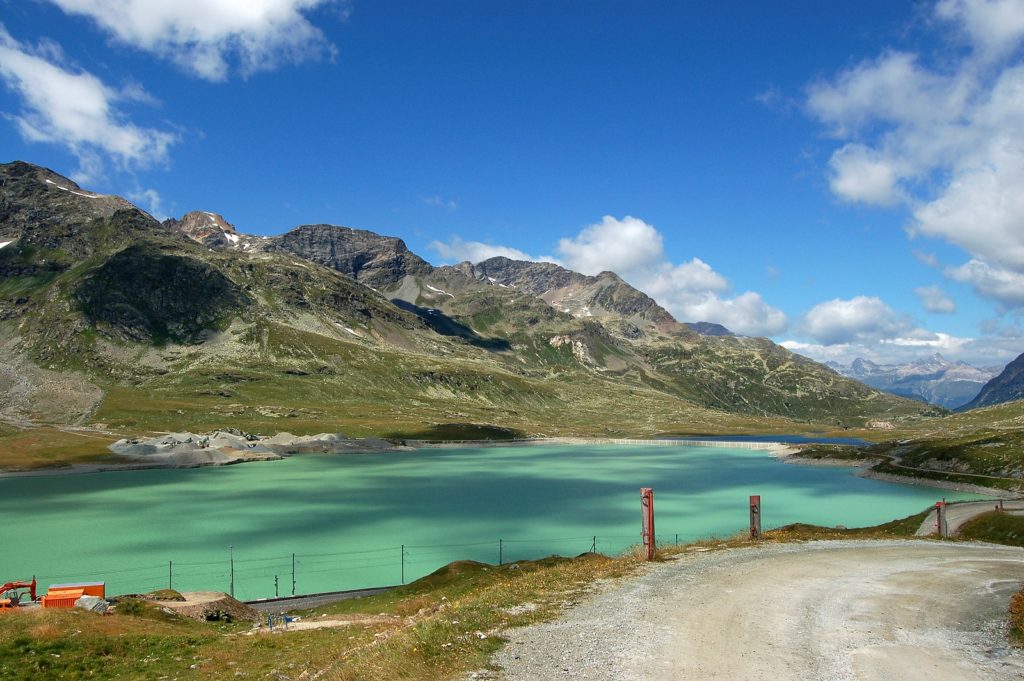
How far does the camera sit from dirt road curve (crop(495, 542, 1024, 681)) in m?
15.3

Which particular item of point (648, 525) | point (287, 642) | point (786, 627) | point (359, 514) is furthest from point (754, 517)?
point (359, 514)

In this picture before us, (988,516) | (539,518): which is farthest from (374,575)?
(988,516)

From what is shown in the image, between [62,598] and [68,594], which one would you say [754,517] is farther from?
[68,594]

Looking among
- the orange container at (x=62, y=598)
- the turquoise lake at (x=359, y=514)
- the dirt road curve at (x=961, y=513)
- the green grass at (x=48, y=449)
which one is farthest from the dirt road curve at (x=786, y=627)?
the green grass at (x=48, y=449)

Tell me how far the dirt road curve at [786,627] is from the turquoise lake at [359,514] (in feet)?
119

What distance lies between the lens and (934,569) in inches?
1086

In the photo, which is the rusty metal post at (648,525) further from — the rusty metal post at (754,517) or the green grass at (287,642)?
the rusty metal post at (754,517)

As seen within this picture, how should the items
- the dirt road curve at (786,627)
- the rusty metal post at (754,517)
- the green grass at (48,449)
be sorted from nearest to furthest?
the dirt road curve at (786,627), the rusty metal post at (754,517), the green grass at (48,449)

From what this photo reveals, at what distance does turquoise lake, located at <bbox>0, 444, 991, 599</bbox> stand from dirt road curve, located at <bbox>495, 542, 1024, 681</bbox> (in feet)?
119

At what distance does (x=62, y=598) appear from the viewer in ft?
97.6

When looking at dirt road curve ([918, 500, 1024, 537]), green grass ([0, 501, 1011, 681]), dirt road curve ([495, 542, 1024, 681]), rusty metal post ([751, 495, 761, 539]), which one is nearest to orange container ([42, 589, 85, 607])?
green grass ([0, 501, 1011, 681])

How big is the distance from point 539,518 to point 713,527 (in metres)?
23.6

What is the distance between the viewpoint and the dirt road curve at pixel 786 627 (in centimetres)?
1528

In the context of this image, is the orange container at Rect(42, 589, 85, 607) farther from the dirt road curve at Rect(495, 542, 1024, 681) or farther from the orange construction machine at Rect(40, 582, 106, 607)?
the dirt road curve at Rect(495, 542, 1024, 681)
